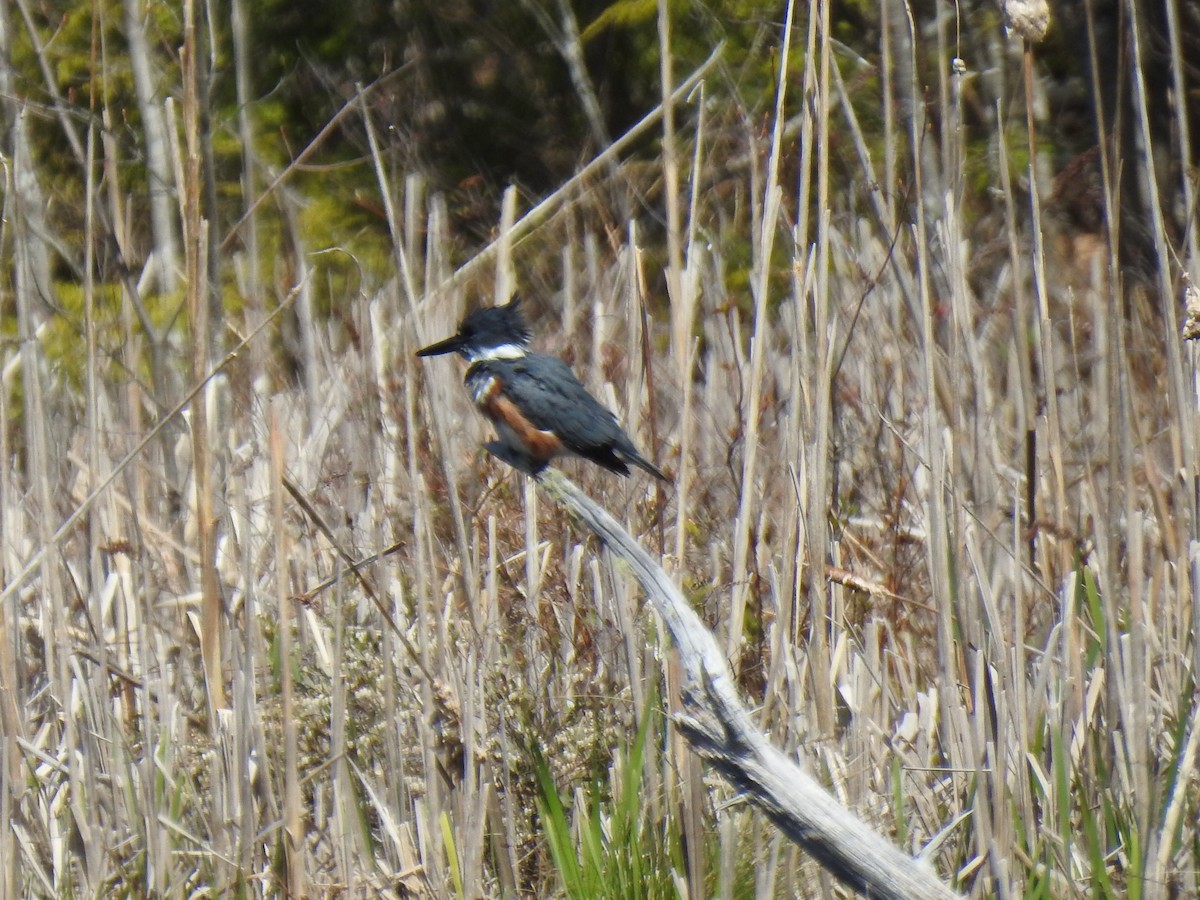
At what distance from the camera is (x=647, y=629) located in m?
2.31

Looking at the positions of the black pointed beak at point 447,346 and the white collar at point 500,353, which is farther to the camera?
the white collar at point 500,353


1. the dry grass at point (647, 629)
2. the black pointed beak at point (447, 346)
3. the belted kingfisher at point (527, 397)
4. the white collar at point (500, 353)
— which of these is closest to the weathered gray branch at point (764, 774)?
the dry grass at point (647, 629)

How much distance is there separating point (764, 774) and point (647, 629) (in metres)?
0.71

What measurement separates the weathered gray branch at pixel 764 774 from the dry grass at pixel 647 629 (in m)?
0.27

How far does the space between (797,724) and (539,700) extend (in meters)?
0.66

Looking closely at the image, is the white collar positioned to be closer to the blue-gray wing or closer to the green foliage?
the blue-gray wing

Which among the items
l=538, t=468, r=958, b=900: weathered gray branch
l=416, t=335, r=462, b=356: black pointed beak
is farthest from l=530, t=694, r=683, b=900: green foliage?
l=416, t=335, r=462, b=356: black pointed beak

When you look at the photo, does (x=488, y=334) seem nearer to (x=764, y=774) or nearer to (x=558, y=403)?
(x=558, y=403)

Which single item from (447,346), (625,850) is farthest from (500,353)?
(625,850)

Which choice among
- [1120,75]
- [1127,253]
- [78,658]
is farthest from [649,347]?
[1127,253]

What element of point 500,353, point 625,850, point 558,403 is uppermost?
point 500,353

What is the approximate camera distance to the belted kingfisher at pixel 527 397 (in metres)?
2.96

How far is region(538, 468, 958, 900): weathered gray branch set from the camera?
160 cm

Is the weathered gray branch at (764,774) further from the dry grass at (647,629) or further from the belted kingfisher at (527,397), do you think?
the belted kingfisher at (527,397)
